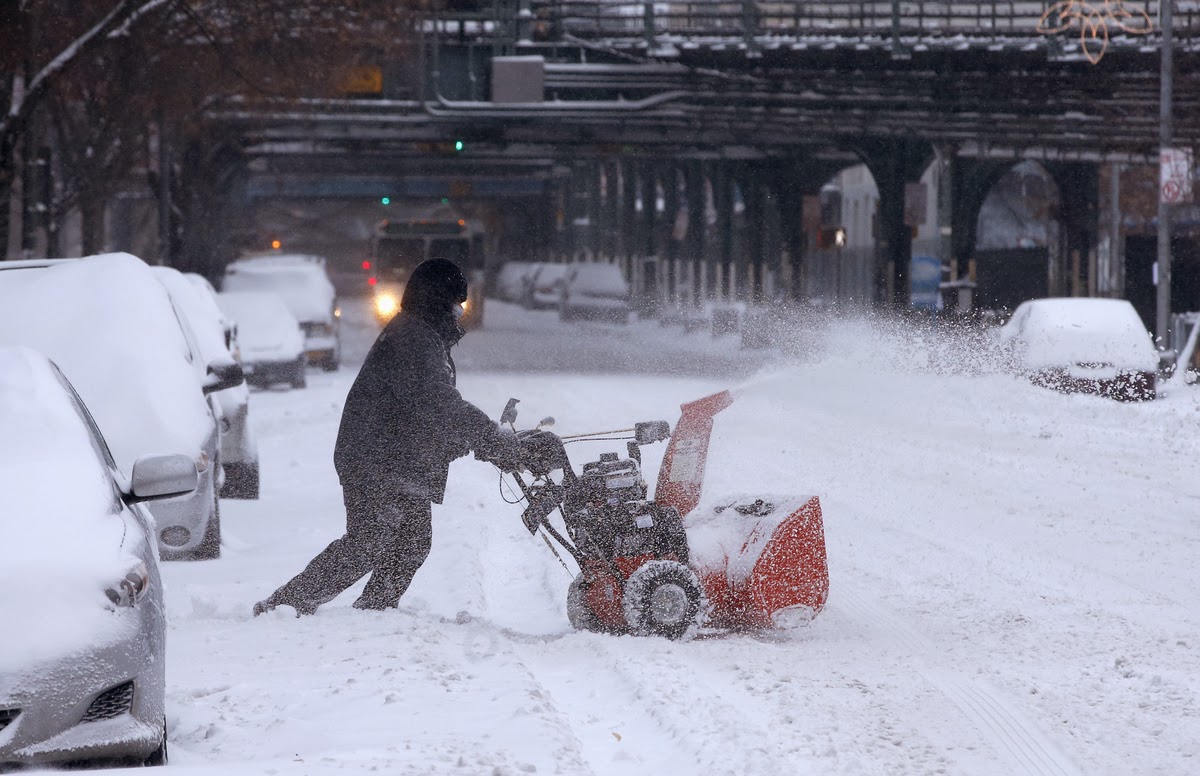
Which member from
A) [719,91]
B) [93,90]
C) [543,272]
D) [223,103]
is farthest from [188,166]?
[543,272]

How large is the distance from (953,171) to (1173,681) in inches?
1530

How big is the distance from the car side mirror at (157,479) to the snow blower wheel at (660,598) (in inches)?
92.3

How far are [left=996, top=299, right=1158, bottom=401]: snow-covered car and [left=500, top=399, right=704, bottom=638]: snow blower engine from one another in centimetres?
1587

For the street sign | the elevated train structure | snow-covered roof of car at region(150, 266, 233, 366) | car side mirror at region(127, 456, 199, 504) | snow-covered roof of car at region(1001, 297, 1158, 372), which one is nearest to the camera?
car side mirror at region(127, 456, 199, 504)

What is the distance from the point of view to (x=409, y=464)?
755 cm

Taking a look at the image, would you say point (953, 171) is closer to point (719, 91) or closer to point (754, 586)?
point (719, 91)

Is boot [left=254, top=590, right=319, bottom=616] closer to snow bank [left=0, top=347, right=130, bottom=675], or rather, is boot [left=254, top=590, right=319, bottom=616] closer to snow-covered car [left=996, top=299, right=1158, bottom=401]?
snow bank [left=0, top=347, right=130, bottom=675]

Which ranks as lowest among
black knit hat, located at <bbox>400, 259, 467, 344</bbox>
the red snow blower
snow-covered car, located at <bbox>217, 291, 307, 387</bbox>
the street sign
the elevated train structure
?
snow-covered car, located at <bbox>217, 291, 307, 387</bbox>

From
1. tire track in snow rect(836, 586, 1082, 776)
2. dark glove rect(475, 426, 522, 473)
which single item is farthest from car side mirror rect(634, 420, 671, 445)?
tire track in snow rect(836, 586, 1082, 776)

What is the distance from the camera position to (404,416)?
7555 millimetres

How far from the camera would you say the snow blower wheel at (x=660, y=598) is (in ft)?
24.5

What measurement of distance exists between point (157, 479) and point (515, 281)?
7094 centimetres

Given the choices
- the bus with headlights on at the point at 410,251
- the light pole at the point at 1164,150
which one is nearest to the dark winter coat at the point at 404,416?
the light pole at the point at 1164,150

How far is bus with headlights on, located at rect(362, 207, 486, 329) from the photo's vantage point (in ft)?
158
